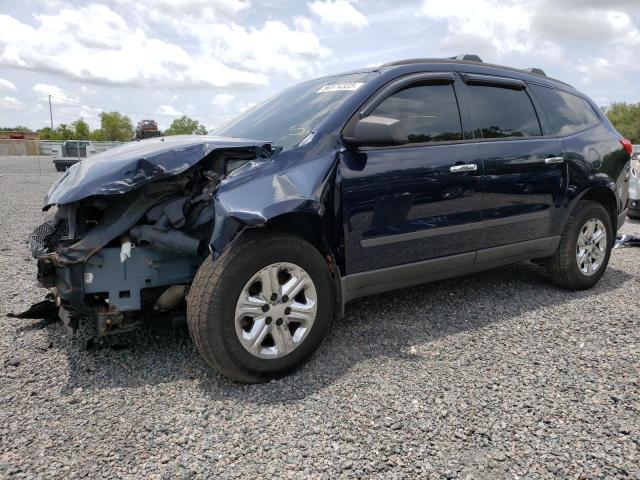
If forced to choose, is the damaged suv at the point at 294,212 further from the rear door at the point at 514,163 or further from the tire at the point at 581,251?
the tire at the point at 581,251

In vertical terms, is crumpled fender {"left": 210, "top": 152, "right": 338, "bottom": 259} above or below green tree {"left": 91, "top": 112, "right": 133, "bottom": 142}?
below

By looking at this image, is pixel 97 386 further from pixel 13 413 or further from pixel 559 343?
pixel 559 343

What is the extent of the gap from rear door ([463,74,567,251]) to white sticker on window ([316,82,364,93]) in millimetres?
938

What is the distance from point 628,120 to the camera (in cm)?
6034

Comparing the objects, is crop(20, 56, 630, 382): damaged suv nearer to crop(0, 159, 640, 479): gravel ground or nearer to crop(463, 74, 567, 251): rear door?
crop(463, 74, 567, 251): rear door

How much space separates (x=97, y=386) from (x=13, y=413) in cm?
41

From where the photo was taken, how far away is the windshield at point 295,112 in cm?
332

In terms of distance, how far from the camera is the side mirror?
9.94 ft

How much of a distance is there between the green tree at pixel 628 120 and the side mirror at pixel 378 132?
196ft

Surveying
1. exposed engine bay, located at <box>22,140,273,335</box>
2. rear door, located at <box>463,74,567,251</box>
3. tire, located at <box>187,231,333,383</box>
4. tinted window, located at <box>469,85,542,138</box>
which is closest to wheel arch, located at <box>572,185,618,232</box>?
rear door, located at <box>463,74,567,251</box>

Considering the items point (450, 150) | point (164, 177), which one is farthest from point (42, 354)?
point (450, 150)

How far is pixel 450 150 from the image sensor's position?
3.57 meters

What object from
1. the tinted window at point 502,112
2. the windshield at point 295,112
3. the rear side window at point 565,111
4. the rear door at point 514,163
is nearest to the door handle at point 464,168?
the rear door at point 514,163

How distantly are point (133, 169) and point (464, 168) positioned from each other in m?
2.19
